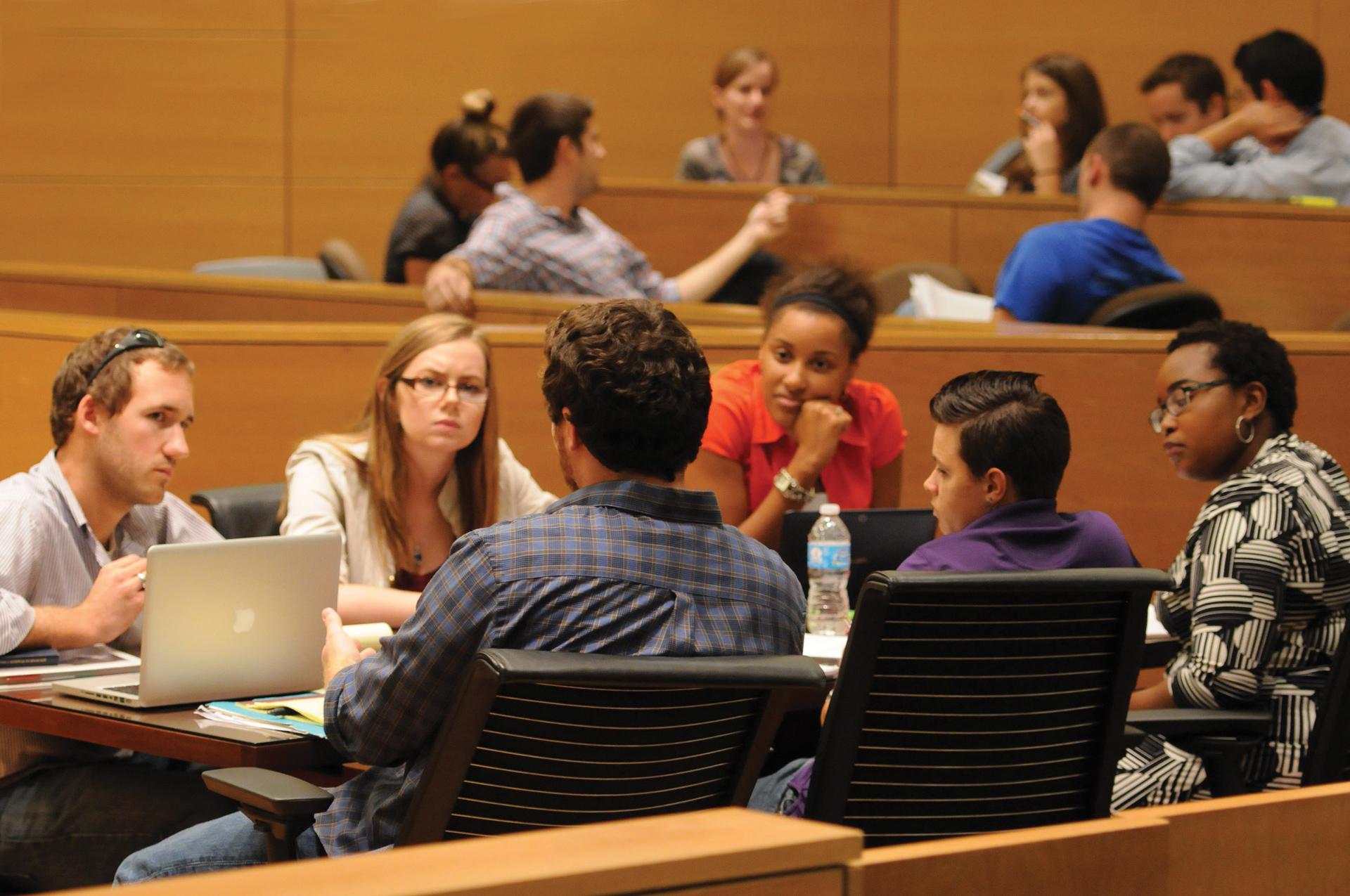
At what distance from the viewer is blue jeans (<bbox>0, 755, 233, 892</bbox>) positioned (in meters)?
2.46

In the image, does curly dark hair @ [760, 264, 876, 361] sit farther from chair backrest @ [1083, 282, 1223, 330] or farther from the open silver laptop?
the open silver laptop

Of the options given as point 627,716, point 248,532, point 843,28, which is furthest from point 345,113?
point 627,716

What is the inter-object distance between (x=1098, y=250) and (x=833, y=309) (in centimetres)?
157

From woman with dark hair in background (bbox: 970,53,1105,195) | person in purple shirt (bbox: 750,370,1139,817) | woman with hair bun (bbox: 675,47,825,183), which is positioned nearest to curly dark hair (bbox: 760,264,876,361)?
person in purple shirt (bbox: 750,370,1139,817)

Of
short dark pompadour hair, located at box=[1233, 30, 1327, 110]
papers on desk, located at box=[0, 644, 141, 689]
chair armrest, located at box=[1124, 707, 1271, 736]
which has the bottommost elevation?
chair armrest, located at box=[1124, 707, 1271, 736]

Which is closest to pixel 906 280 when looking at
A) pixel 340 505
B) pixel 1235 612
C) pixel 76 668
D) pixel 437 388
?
pixel 437 388

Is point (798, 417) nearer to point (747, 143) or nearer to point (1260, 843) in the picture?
point (1260, 843)

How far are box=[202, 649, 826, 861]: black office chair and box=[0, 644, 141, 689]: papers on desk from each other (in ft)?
2.29

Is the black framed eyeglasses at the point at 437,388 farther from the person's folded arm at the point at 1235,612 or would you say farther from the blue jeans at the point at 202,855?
the person's folded arm at the point at 1235,612

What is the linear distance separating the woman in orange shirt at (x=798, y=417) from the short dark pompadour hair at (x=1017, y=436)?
92cm

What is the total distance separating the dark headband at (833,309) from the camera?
11.1 feet

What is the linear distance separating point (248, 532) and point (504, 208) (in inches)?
76.5

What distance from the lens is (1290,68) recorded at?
585 cm

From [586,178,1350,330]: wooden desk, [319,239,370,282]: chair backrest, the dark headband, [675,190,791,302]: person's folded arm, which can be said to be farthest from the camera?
[319,239,370,282]: chair backrest
